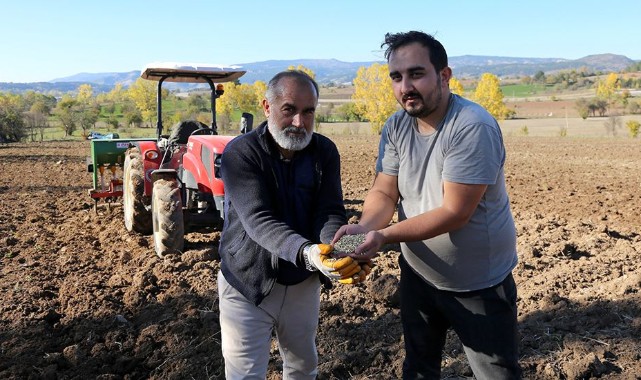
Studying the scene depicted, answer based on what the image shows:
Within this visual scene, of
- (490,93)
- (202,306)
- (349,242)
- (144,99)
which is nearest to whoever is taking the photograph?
(349,242)

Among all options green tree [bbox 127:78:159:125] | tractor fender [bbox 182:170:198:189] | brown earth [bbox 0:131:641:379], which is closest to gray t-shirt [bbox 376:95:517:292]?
brown earth [bbox 0:131:641:379]

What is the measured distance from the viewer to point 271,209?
2477 mm

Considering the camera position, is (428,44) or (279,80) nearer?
(428,44)

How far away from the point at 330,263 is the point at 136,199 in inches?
207

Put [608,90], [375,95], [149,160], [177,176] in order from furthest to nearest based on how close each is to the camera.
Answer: [608,90] → [375,95] → [149,160] → [177,176]

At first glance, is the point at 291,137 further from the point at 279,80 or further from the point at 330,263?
the point at 330,263

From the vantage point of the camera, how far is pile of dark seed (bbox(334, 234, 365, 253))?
7.65 feet

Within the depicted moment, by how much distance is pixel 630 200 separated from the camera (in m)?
10.3

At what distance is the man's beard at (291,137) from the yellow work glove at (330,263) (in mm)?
430

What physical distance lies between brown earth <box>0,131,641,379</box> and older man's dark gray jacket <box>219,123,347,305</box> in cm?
142

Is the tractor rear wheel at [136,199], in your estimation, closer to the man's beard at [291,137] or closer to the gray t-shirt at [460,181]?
the man's beard at [291,137]

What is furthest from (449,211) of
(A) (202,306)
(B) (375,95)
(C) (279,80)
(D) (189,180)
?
(B) (375,95)

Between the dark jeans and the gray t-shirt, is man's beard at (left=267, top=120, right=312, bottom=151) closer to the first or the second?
the gray t-shirt

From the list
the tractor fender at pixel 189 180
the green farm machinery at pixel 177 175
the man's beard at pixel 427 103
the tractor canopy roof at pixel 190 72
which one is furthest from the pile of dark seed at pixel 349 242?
the tractor canopy roof at pixel 190 72
